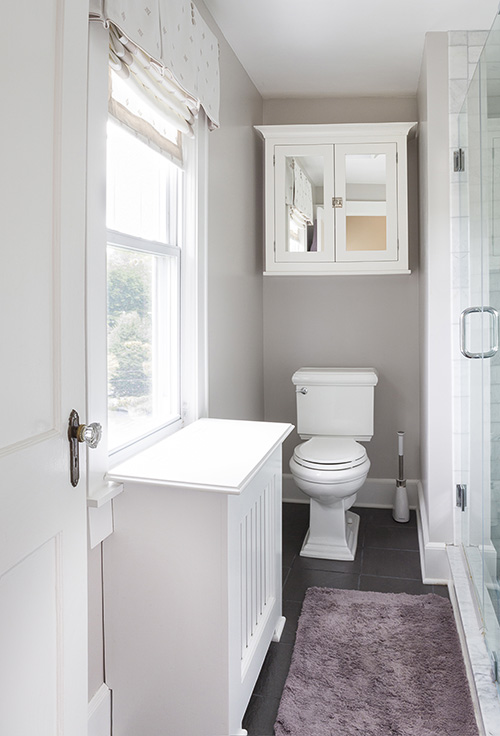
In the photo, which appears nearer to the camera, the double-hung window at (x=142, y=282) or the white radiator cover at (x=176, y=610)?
the white radiator cover at (x=176, y=610)

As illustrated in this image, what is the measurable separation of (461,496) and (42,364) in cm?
213

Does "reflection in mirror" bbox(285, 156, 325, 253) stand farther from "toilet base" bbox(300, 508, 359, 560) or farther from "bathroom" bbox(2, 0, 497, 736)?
"toilet base" bbox(300, 508, 359, 560)

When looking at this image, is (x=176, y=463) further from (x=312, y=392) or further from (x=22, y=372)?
(x=312, y=392)

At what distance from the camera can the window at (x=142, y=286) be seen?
5.83ft

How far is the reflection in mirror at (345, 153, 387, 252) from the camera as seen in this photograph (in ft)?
10.6

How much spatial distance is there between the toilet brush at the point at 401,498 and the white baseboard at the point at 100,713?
2.16 meters

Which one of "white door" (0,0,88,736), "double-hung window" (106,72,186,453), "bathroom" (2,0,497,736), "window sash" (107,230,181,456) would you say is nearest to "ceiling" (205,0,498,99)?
"bathroom" (2,0,497,736)

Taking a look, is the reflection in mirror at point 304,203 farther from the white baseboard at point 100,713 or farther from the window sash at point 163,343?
the white baseboard at point 100,713

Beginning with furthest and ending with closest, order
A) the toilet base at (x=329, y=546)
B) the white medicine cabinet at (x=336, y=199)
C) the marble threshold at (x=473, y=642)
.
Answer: the white medicine cabinet at (x=336, y=199)
the toilet base at (x=329, y=546)
the marble threshold at (x=473, y=642)

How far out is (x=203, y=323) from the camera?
2385 millimetres

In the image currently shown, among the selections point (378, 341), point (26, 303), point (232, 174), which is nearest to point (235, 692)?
point (26, 303)

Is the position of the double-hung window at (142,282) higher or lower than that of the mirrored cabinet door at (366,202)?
lower

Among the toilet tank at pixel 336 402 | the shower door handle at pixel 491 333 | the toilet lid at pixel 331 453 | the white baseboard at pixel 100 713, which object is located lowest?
the white baseboard at pixel 100 713

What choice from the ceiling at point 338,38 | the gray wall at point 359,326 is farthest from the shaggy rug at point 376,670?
the ceiling at point 338,38
